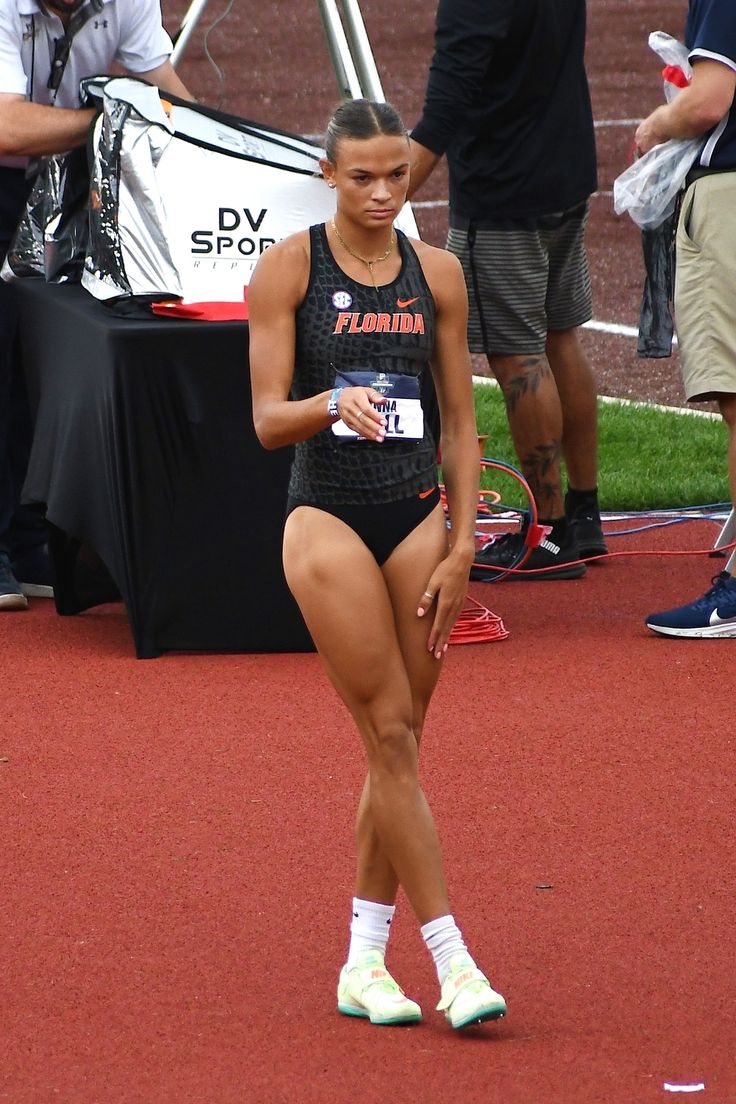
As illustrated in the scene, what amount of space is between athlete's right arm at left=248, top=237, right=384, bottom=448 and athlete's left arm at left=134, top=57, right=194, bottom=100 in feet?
10.9

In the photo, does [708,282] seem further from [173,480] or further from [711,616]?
[173,480]

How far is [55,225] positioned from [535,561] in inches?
86.6

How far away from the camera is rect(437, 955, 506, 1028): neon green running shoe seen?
3529 millimetres

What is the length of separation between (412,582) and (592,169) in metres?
3.91

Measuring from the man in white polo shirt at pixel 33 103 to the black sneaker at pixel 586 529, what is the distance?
2051 mm

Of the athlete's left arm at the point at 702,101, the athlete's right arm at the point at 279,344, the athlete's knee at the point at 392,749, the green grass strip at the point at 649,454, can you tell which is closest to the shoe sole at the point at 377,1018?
the athlete's knee at the point at 392,749

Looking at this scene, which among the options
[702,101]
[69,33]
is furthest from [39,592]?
[702,101]

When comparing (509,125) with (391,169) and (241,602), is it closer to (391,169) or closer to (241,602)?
(241,602)

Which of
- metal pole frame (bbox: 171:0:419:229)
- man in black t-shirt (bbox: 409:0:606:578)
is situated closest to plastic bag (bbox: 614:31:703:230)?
man in black t-shirt (bbox: 409:0:606:578)

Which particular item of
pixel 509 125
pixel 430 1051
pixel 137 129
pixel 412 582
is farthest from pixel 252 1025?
pixel 509 125

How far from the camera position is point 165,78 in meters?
6.90

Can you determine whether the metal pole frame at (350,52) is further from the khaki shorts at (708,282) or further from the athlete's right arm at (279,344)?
the athlete's right arm at (279,344)

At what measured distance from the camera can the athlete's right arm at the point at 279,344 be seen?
11.5 feet

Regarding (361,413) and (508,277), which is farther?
(508,277)
